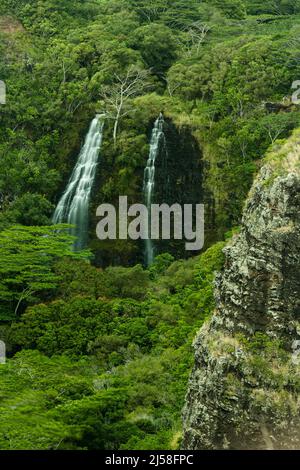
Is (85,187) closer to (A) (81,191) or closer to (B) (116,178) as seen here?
(A) (81,191)

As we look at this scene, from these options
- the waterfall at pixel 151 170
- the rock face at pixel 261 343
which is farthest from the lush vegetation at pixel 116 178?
the rock face at pixel 261 343

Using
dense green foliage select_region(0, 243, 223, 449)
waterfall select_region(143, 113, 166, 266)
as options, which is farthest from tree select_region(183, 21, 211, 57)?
dense green foliage select_region(0, 243, 223, 449)

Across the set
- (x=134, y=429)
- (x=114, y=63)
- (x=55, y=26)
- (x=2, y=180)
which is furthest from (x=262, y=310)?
(x=55, y=26)

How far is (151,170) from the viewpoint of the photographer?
32.2 metres

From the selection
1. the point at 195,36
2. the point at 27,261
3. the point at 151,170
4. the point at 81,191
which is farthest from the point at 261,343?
the point at 195,36

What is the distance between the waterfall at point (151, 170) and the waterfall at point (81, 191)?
2.44 metres

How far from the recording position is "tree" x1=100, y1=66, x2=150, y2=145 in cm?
3362

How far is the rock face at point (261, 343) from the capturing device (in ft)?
46.1

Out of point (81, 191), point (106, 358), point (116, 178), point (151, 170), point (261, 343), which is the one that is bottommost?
point (106, 358)

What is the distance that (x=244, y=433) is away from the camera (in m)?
14.1

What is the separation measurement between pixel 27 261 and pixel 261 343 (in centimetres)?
1248

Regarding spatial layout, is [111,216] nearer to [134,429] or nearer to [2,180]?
[2,180]

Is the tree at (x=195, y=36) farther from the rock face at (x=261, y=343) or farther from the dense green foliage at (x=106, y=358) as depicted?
the rock face at (x=261, y=343)

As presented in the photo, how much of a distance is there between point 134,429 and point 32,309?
317 inches
